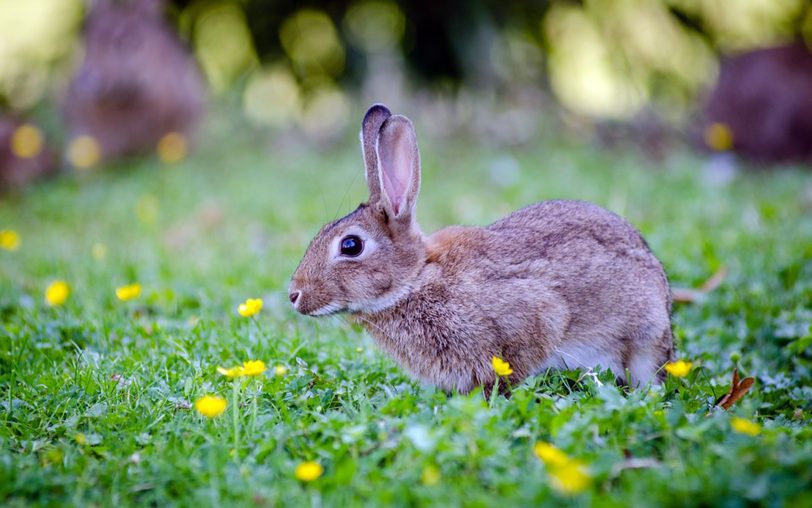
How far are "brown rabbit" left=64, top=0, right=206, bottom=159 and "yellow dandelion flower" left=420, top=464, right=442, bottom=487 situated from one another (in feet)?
31.4

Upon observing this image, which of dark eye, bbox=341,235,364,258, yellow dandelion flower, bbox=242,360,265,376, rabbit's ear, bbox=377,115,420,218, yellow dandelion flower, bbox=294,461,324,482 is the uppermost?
Answer: rabbit's ear, bbox=377,115,420,218

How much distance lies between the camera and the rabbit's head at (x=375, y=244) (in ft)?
13.4

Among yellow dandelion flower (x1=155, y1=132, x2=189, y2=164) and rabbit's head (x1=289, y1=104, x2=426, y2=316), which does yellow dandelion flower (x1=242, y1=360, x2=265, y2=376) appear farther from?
yellow dandelion flower (x1=155, y1=132, x2=189, y2=164)

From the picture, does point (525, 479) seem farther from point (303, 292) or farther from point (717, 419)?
point (303, 292)

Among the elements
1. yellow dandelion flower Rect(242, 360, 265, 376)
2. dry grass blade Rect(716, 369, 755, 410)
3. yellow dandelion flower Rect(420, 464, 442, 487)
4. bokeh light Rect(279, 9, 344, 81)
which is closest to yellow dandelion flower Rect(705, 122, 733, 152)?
bokeh light Rect(279, 9, 344, 81)

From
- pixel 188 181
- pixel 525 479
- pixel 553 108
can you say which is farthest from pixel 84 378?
pixel 553 108

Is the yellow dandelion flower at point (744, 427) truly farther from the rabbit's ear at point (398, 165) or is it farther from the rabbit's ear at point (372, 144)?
the rabbit's ear at point (372, 144)

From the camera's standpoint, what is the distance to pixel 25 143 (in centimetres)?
960

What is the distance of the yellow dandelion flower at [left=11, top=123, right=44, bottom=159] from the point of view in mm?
9570

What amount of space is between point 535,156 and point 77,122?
657cm

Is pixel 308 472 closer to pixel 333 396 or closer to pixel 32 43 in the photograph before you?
pixel 333 396

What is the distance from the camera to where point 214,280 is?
6.16 metres

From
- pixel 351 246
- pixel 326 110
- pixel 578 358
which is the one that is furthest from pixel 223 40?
pixel 578 358

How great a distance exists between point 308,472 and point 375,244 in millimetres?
1578
